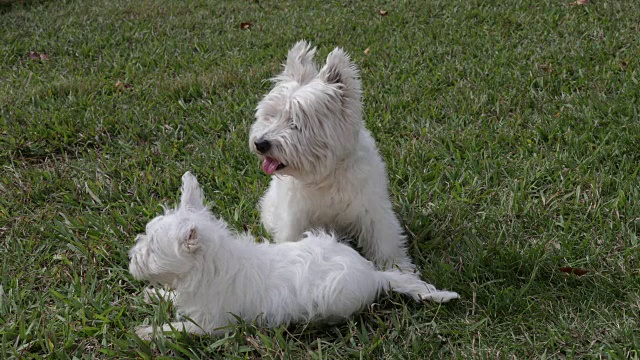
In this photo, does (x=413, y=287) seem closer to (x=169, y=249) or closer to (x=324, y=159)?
(x=324, y=159)

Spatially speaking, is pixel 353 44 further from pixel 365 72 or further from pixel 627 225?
pixel 627 225

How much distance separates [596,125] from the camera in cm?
471

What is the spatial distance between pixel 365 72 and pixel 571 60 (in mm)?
2137

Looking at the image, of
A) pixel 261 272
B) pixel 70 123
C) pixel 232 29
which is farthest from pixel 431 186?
pixel 232 29

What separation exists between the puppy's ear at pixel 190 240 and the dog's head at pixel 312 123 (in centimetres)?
80

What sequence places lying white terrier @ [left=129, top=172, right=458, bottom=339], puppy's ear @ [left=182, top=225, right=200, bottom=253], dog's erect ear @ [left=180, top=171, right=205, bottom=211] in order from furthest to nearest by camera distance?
dog's erect ear @ [left=180, top=171, right=205, bottom=211] → lying white terrier @ [left=129, top=172, right=458, bottom=339] → puppy's ear @ [left=182, top=225, right=200, bottom=253]

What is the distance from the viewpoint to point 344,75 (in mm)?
3328

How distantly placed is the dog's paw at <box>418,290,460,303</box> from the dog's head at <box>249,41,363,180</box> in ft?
2.92

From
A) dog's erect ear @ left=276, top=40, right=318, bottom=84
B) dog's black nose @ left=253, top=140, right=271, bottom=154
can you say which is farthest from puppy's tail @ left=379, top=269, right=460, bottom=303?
dog's erect ear @ left=276, top=40, right=318, bottom=84

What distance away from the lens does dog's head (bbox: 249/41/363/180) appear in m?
3.25

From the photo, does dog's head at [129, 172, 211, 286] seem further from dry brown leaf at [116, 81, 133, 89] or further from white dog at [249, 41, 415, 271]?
dry brown leaf at [116, 81, 133, 89]

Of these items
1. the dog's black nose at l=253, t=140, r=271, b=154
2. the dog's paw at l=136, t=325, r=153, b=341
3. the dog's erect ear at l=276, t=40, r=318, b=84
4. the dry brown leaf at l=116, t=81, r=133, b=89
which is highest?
the dog's erect ear at l=276, t=40, r=318, b=84

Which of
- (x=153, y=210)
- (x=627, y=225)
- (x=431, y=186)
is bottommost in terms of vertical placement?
(x=153, y=210)

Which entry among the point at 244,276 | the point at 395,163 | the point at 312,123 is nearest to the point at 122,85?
the point at 395,163
